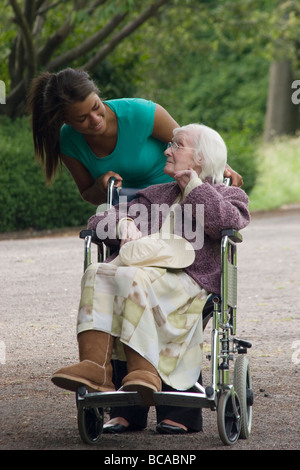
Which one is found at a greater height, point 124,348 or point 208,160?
point 208,160

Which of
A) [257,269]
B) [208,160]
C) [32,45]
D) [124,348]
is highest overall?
[32,45]

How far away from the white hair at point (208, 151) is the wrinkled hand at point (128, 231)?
38 cm

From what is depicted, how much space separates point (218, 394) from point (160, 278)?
54 cm

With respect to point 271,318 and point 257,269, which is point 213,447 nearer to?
point 271,318

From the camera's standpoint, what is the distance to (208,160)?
13.5ft

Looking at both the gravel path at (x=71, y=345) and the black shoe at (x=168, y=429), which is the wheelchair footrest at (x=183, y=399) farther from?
the black shoe at (x=168, y=429)

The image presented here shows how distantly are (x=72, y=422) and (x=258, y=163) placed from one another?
47.1 ft

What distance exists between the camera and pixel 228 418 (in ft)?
12.8

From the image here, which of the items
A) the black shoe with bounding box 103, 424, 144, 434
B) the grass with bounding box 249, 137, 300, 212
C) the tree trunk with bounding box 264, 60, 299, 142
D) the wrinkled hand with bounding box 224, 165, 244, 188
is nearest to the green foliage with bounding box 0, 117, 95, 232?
the grass with bounding box 249, 137, 300, 212

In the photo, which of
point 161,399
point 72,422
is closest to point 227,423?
point 161,399

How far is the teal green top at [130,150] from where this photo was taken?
4535 millimetres

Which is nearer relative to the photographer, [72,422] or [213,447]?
[213,447]

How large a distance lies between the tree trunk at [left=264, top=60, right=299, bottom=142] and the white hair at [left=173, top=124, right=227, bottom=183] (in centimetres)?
2436

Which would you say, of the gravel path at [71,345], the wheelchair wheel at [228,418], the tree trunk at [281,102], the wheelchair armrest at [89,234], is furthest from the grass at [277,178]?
the wheelchair wheel at [228,418]
